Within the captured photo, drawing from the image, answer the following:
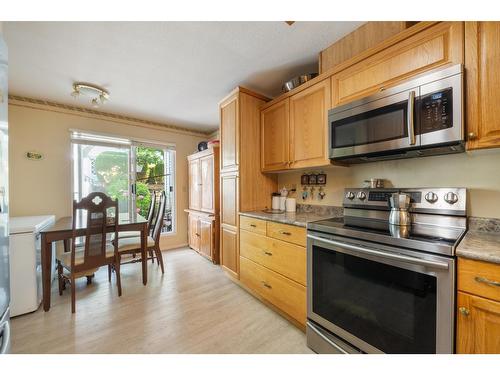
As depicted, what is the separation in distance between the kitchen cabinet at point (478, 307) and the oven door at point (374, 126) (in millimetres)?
713

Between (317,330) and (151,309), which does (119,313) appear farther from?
(317,330)

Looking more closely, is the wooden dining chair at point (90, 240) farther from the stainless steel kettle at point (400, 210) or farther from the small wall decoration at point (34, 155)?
the stainless steel kettle at point (400, 210)

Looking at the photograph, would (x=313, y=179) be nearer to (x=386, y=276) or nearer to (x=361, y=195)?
(x=361, y=195)

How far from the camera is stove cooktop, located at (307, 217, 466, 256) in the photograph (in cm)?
97

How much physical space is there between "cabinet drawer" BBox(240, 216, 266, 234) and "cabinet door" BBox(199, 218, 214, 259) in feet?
3.50

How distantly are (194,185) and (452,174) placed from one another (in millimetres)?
3383

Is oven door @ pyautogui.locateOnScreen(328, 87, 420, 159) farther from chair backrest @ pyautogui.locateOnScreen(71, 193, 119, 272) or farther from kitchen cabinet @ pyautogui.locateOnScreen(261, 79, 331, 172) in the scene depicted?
chair backrest @ pyautogui.locateOnScreen(71, 193, 119, 272)

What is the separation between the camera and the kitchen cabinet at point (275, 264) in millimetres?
1637

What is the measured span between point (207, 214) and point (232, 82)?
1.96 m

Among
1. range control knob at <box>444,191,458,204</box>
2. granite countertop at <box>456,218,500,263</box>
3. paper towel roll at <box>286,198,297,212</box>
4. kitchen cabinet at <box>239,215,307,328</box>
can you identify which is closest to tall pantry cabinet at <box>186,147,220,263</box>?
kitchen cabinet at <box>239,215,307,328</box>

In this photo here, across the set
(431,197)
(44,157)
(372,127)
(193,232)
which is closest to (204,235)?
(193,232)

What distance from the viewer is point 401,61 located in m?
1.32

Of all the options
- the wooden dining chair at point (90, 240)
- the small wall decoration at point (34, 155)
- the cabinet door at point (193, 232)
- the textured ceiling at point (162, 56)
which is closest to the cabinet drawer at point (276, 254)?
the wooden dining chair at point (90, 240)
